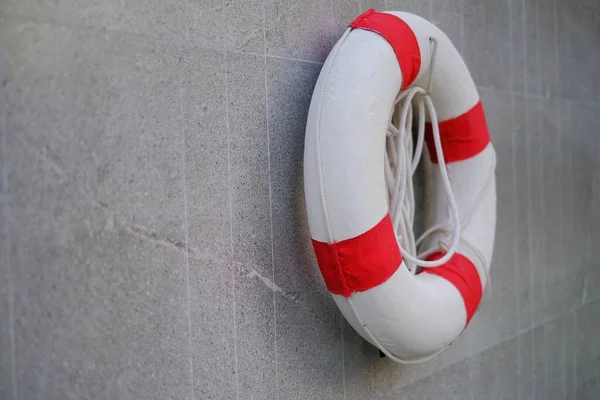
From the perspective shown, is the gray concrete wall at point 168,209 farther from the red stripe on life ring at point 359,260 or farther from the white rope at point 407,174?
the white rope at point 407,174

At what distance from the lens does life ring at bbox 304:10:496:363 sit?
1.78 m

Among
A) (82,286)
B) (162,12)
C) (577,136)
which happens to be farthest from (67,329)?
(577,136)

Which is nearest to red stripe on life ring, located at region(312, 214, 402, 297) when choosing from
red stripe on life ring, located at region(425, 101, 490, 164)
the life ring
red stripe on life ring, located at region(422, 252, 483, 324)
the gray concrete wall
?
the life ring

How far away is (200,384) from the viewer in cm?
166

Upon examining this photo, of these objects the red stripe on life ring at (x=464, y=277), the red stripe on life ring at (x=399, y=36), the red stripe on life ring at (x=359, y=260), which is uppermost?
the red stripe on life ring at (x=399, y=36)

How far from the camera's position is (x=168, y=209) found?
1585 mm

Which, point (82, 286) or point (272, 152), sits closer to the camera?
point (82, 286)

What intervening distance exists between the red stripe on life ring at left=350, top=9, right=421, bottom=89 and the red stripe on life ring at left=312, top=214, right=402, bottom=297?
Answer: 43cm

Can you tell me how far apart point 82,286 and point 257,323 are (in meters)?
0.54

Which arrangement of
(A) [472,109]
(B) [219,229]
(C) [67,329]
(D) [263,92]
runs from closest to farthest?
(C) [67,329]
(B) [219,229]
(D) [263,92]
(A) [472,109]

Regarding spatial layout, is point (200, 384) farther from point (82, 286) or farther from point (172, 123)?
point (172, 123)

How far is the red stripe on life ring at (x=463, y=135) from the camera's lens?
237cm

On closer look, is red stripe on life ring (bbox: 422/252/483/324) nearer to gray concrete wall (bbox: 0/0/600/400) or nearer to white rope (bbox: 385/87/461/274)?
white rope (bbox: 385/87/461/274)

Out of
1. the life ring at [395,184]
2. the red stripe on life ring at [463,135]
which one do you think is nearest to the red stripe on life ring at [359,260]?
the life ring at [395,184]
